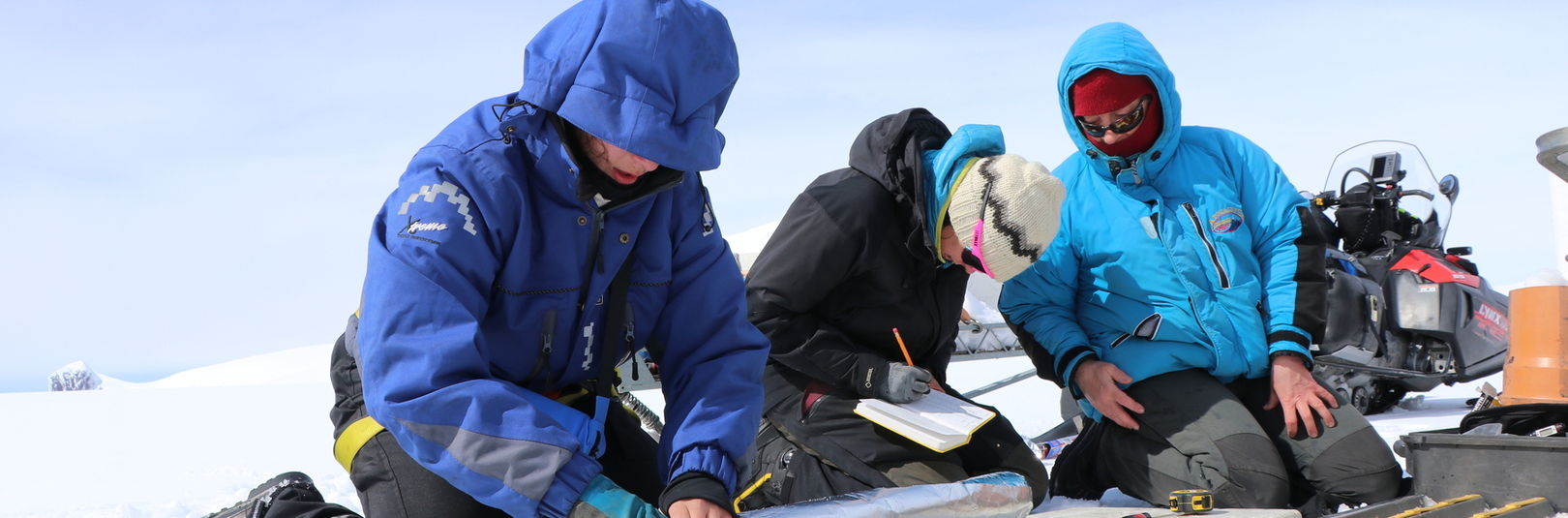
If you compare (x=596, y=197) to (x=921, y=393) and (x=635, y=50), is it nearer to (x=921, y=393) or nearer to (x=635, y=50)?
(x=635, y=50)

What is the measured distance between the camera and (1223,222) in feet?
8.50

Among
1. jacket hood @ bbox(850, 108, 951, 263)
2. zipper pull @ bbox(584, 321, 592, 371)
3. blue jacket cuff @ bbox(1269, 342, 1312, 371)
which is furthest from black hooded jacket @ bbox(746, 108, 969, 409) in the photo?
blue jacket cuff @ bbox(1269, 342, 1312, 371)

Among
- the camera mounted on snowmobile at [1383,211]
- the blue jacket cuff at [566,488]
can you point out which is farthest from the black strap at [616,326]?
the camera mounted on snowmobile at [1383,211]

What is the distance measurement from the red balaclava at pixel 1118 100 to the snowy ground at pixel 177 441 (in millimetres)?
943

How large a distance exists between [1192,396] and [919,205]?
0.84m

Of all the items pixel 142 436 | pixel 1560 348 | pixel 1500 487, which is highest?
pixel 1560 348

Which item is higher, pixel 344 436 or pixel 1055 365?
pixel 344 436

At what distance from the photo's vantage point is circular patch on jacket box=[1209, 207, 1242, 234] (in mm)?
2588

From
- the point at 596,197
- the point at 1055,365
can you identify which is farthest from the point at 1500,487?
the point at 596,197

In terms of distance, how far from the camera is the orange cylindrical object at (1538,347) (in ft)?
8.20

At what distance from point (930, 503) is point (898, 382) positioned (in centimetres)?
59

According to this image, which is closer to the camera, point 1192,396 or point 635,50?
point 635,50

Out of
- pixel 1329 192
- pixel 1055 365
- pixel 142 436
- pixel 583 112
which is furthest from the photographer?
pixel 1329 192

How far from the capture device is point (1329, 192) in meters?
6.42
